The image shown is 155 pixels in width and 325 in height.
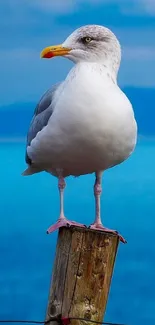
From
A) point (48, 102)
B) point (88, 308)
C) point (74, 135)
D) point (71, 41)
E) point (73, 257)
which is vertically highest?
point (71, 41)

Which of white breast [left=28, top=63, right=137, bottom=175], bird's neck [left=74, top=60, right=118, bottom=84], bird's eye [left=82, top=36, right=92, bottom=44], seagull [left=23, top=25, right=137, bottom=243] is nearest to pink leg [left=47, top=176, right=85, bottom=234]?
seagull [left=23, top=25, right=137, bottom=243]

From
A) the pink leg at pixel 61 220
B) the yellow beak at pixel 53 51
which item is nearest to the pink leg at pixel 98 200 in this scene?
the pink leg at pixel 61 220

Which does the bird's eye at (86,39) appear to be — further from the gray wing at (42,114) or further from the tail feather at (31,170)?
the tail feather at (31,170)

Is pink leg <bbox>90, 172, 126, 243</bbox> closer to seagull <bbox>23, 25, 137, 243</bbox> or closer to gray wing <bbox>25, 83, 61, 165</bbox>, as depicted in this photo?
seagull <bbox>23, 25, 137, 243</bbox>

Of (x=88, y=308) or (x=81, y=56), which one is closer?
(x=88, y=308)

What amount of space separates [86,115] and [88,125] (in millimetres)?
49

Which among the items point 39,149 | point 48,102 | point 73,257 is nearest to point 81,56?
point 48,102

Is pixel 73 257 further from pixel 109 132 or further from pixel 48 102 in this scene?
pixel 48 102

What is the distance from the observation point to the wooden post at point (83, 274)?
2525 mm

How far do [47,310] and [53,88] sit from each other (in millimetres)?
1177

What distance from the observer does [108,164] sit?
9.89 ft

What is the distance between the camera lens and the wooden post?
253cm

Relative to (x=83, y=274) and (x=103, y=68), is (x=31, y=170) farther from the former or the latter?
(x=83, y=274)

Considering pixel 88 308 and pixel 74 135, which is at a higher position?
pixel 74 135
